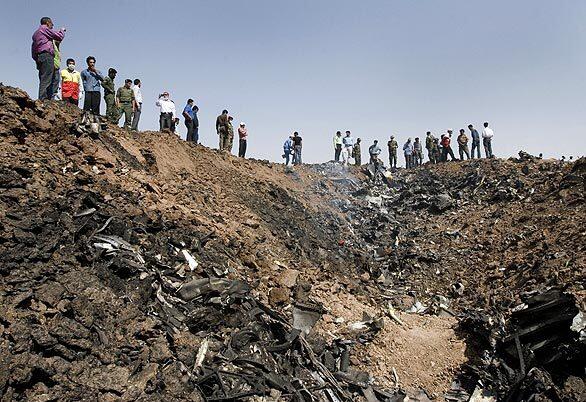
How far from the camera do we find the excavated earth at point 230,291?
411 centimetres

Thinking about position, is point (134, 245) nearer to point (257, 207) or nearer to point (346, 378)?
point (346, 378)

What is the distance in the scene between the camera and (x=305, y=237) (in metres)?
11.0

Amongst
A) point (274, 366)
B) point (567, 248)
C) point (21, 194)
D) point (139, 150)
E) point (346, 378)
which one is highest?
point (139, 150)

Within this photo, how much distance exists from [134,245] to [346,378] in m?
3.88

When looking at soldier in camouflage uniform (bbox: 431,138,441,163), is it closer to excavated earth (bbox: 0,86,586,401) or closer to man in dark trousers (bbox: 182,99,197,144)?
excavated earth (bbox: 0,86,586,401)

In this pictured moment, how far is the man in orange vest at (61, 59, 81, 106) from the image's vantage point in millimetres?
9000

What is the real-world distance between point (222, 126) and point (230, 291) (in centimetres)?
920

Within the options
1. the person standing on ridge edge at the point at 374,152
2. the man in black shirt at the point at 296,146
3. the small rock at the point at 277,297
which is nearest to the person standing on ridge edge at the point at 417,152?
the person standing on ridge edge at the point at 374,152

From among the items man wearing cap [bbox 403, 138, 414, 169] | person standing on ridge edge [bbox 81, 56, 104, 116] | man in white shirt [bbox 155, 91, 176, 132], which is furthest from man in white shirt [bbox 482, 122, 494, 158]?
person standing on ridge edge [bbox 81, 56, 104, 116]

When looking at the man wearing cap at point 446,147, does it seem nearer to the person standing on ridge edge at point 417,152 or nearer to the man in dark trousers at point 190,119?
the person standing on ridge edge at point 417,152

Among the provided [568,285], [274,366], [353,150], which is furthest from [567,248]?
[353,150]

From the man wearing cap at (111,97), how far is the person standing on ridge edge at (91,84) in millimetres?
252

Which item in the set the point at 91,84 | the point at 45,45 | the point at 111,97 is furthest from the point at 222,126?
the point at 45,45

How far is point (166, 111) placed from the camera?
1208cm
